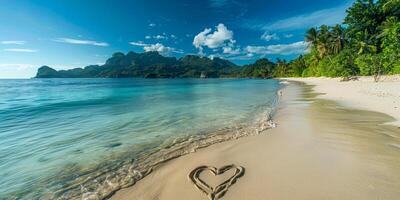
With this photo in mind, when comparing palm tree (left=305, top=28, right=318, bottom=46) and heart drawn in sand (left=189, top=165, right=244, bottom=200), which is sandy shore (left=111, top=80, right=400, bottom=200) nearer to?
heart drawn in sand (left=189, top=165, right=244, bottom=200)

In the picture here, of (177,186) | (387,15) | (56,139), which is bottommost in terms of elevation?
(56,139)

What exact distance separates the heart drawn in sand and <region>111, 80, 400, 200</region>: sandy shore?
10 centimetres

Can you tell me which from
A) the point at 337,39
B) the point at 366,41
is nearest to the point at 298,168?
the point at 366,41

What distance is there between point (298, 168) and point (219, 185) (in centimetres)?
189

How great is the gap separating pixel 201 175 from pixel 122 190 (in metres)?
1.65

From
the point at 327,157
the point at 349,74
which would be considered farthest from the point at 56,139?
the point at 349,74

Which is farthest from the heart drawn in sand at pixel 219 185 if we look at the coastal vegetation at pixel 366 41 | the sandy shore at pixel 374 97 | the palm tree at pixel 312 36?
the palm tree at pixel 312 36

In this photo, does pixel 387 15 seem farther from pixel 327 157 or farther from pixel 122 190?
pixel 122 190

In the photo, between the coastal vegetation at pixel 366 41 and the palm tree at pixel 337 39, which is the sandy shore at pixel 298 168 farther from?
the palm tree at pixel 337 39

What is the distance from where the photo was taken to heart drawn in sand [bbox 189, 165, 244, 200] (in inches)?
135

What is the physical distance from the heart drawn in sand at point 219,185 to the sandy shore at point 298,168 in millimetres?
95

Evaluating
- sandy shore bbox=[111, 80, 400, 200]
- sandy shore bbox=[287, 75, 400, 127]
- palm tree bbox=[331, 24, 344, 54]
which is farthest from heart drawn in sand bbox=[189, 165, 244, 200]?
palm tree bbox=[331, 24, 344, 54]

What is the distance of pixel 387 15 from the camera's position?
36.6m

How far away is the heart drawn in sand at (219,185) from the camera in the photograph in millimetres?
3421
